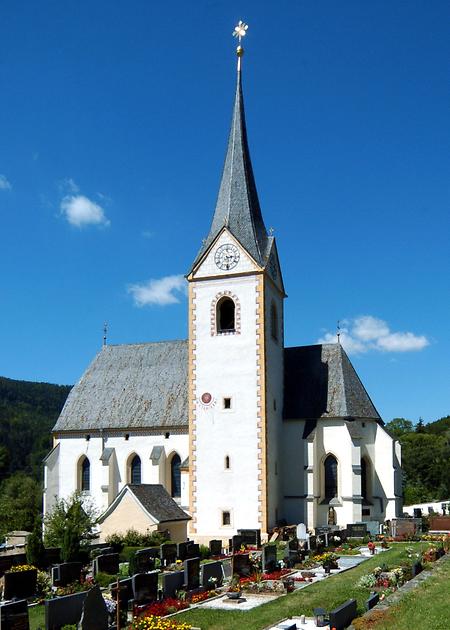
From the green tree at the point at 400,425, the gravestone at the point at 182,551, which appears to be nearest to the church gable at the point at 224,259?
the gravestone at the point at 182,551

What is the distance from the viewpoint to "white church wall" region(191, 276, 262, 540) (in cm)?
3991

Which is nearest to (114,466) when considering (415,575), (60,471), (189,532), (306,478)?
(60,471)

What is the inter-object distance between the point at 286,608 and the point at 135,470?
2714 centimetres

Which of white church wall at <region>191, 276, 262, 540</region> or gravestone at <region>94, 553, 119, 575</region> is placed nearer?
gravestone at <region>94, 553, 119, 575</region>

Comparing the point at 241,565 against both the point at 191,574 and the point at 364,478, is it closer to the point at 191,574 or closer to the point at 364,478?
the point at 191,574

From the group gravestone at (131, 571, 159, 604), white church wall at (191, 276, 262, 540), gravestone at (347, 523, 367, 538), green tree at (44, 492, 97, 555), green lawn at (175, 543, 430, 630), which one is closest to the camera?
green lawn at (175, 543, 430, 630)

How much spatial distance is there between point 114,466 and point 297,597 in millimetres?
26448

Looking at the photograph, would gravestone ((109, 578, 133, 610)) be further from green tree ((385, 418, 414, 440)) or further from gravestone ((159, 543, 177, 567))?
green tree ((385, 418, 414, 440))

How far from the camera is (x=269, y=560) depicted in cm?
2727

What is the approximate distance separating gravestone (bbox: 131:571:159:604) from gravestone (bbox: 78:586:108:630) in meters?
3.83

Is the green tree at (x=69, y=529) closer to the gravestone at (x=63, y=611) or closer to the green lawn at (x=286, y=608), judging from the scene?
the green lawn at (x=286, y=608)

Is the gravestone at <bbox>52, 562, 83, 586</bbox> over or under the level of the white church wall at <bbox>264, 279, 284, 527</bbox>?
under

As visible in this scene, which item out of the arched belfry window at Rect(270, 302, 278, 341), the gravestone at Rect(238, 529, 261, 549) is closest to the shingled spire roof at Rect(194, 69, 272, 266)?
the arched belfry window at Rect(270, 302, 278, 341)

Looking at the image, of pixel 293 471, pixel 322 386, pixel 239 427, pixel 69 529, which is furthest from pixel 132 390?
pixel 69 529
